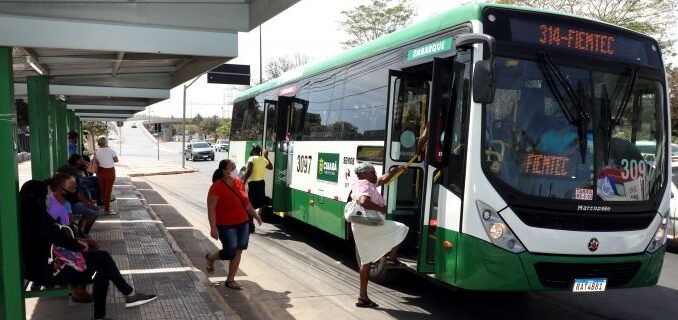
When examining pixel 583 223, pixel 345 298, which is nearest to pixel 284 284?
pixel 345 298

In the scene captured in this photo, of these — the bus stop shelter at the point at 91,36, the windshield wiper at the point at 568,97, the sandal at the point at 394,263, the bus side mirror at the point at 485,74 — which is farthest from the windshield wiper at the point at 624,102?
the bus stop shelter at the point at 91,36

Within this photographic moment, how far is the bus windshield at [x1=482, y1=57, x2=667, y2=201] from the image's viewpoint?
5.06m

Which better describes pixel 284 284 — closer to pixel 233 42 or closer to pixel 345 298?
pixel 345 298

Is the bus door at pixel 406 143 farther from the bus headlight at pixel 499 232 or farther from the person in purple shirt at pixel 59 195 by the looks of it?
the person in purple shirt at pixel 59 195

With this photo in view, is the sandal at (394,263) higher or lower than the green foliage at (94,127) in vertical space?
lower

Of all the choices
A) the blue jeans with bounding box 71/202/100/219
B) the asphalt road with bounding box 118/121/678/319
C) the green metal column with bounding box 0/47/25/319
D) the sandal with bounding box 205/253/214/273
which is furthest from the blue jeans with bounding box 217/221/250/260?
the blue jeans with bounding box 71/202/100/219

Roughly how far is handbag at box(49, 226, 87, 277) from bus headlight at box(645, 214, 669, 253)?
17.3 ft

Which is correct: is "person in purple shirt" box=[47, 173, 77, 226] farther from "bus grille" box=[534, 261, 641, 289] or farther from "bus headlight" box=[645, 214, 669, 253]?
"bus headlight" box=[645, 214, 669, 253]

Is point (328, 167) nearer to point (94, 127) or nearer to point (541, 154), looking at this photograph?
point (541, 154)

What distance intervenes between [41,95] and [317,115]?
166 inches

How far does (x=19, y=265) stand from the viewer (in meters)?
4.45

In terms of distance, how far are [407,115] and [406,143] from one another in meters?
0.33

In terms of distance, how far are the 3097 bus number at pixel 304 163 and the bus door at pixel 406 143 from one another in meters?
2.93

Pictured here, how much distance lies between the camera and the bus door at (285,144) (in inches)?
403
